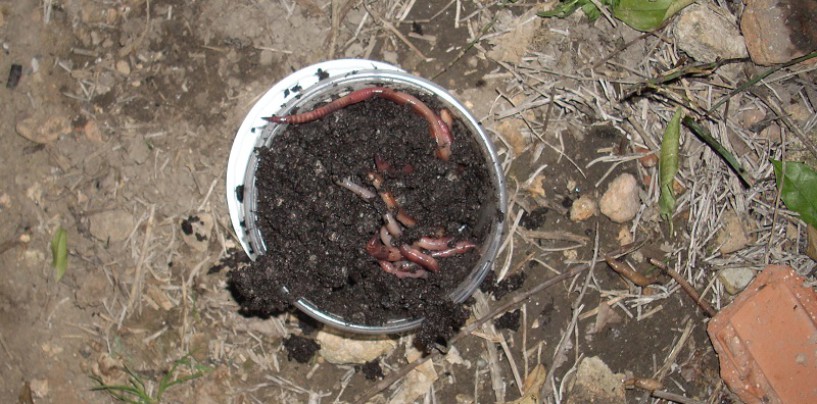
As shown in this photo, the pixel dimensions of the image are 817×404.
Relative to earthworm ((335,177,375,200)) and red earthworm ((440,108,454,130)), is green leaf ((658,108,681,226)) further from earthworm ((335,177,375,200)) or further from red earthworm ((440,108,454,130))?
earthworm ((335,177,375,200))

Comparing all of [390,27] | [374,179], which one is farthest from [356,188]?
[390,27]

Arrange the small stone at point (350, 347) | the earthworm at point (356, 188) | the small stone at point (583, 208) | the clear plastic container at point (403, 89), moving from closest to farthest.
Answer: the earthworm at point (356, 188) < the clear plastic container at point (403, 89) < the small stone at point (350, 347) < the small stone at point (583, 208)

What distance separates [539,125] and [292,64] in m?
1.10

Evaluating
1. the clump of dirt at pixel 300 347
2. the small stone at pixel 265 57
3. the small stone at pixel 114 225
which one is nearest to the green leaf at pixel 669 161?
the clump of dirt at pixel 300 347

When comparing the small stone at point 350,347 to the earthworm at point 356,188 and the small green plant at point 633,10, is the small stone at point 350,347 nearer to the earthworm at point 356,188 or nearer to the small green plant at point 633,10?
the earthworm at point 356,188

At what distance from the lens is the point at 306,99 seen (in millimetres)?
2424

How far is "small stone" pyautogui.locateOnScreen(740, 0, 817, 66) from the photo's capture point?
2.81 meters

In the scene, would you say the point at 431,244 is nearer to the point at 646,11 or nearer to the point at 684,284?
the point at 684,284

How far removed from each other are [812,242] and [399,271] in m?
1.86

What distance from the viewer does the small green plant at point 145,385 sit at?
2777mm

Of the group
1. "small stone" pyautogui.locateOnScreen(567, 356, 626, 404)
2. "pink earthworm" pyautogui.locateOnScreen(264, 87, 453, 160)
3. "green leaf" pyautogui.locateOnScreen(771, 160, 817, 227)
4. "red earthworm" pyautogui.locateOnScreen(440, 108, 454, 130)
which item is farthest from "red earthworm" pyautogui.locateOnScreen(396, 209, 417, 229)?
"green leaf" pyautogui.locateOnScreen(771, 160, 817, 227)

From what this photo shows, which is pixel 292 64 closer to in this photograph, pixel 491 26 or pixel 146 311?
pixel 491 26

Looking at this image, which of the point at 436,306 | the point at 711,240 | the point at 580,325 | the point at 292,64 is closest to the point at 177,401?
the point at 436,306

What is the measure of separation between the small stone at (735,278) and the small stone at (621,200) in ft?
1.67
